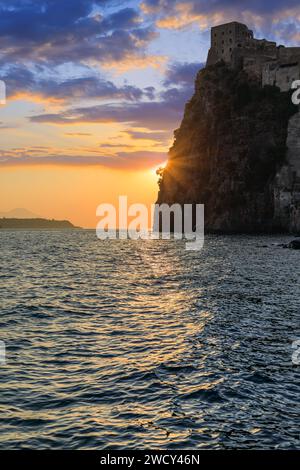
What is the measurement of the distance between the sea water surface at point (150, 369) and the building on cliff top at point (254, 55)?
379ft

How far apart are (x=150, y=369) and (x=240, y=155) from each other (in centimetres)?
12519

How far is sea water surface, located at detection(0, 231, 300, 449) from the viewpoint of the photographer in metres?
12.9

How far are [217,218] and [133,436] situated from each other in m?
130

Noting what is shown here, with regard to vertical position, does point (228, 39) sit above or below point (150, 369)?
above

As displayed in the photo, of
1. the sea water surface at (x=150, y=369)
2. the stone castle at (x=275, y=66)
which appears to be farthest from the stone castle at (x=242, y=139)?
the sea water surface at (x=150, y=369)

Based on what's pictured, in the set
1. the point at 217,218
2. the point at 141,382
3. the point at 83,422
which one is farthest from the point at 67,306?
the point at 217,218

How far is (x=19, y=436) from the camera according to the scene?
12594mm

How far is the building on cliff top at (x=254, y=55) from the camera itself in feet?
453

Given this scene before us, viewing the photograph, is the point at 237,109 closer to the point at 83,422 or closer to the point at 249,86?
the point at 249,86

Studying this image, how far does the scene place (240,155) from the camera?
137750 millimetres

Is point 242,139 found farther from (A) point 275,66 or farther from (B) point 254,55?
(B) point 254,55

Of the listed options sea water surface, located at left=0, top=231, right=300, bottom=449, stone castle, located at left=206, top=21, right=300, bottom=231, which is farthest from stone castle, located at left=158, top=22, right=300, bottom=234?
sea water surface, located at left=0, top=231, right=300, bottom=449

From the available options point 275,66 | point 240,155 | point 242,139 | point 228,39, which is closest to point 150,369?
point 240,155

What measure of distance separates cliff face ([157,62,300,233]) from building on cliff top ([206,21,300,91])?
2.99 meters
